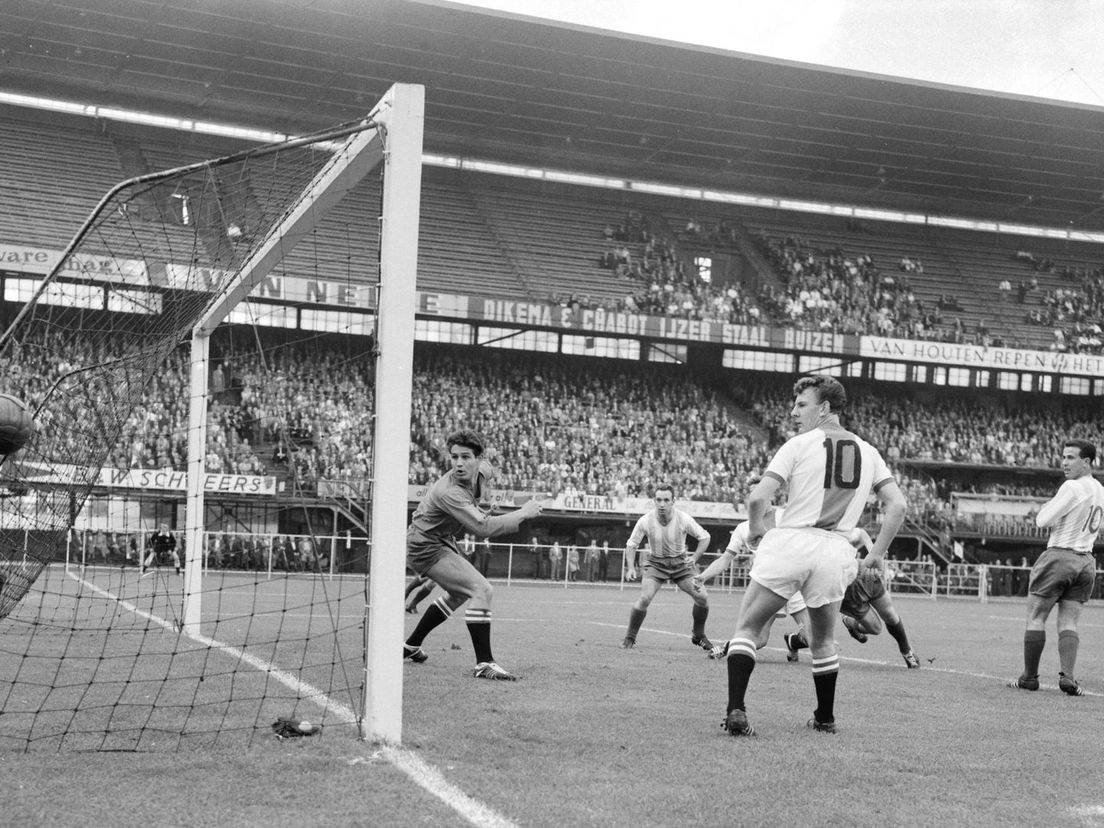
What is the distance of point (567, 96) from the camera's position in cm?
3928

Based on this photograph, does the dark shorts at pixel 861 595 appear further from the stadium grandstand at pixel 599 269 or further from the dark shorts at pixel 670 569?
→ the stadium grandstand at pixel 599 269

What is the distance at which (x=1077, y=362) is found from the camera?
42969mm

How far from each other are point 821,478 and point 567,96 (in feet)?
112

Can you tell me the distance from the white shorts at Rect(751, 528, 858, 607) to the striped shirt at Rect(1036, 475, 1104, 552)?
143 inches

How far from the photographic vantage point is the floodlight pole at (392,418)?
5.97 metres

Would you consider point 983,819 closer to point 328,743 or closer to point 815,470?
point 815,470

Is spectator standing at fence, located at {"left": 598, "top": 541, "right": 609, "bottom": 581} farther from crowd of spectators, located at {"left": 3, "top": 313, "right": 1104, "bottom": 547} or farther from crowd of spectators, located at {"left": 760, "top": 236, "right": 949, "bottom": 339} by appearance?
crowd of spectators, located at {"left": 760, "top": 236, "right": 949, "bottom": 339}

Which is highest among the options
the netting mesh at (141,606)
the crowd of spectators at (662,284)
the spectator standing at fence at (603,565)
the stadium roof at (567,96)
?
the stadium roof at (567,96)

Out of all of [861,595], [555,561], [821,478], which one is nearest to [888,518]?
[821,478]

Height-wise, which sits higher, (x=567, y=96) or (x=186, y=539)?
(x=567, y=96)

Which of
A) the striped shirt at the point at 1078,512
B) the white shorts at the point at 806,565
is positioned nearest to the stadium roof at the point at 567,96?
the striped shirt at the point at 1078,512

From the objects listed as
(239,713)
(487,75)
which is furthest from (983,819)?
(487,75)

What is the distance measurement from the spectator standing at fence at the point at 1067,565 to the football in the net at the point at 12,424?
7822mm

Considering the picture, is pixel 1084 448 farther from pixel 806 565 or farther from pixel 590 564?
pixel 590 564
